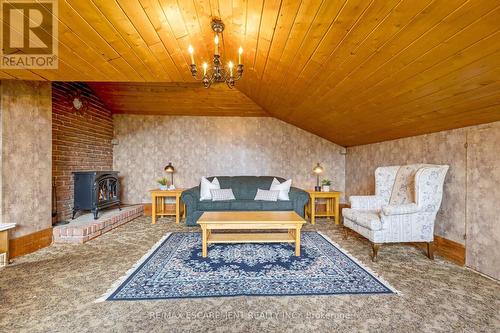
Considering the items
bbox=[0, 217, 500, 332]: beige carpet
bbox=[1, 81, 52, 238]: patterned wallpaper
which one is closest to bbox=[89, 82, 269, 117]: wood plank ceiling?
bbox=[1, 81, 52, 238]: patterned wallpaper

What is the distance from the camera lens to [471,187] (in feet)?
7.93

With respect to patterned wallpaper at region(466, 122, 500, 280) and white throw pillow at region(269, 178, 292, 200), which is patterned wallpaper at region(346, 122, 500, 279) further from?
white throw pillow at region(269, 178, 292, 200)

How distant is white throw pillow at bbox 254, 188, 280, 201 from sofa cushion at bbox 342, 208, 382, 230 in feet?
4.39

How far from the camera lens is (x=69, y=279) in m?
2.19

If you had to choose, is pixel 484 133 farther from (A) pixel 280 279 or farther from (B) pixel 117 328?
(B) pixel 117 328

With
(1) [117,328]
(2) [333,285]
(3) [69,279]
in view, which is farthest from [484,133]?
(3) [69,279]

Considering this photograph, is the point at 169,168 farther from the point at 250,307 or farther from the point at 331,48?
the point at 331,48

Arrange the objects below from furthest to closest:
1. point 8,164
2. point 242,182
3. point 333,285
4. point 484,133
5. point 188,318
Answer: point 242,182
point 8,164
point 484,133
point 333,285
point 188,318

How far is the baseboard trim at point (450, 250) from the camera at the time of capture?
2.51m

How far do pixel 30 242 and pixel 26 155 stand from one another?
1.07 meters

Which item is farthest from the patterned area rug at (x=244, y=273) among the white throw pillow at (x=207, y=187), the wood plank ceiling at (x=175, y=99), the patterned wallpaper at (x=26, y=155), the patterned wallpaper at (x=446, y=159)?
the wood plank ceiling at (x=175, y=99)

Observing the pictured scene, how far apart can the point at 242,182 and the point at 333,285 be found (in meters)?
2.95

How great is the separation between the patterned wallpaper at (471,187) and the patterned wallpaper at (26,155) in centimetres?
496
